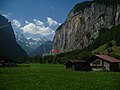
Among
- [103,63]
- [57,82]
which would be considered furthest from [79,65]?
[57,82]

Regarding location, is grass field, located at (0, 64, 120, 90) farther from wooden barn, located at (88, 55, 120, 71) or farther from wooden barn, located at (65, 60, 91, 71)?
wooden barn, located at (65, 60, 91, 71)

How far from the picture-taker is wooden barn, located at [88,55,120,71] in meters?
84.4

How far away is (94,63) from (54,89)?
2521 inches

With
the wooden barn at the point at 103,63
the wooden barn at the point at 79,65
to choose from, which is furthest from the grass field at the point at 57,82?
the wooden barn at the point at 79,65

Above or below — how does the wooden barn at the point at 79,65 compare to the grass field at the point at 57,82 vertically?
above

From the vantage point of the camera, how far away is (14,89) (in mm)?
26422

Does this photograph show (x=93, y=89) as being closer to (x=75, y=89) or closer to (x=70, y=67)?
(x=75, y=89)

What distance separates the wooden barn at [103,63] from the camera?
84394 millimetres

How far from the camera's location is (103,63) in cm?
8738

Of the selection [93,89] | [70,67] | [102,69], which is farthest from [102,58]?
[93,89]

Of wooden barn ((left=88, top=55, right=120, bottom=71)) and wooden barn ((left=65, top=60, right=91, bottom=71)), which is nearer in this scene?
wooden barn ((left=88, top=55, right=120, bottom=71))

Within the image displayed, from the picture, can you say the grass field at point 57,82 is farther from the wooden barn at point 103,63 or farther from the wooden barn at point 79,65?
the wooden barn at point 79,65

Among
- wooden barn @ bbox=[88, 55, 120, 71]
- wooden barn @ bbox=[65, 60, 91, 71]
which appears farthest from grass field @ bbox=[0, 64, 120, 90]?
wooden barn @ bbox=[65, 60, 91, 71]

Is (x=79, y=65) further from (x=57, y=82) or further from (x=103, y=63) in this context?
(x=57, y=82)
